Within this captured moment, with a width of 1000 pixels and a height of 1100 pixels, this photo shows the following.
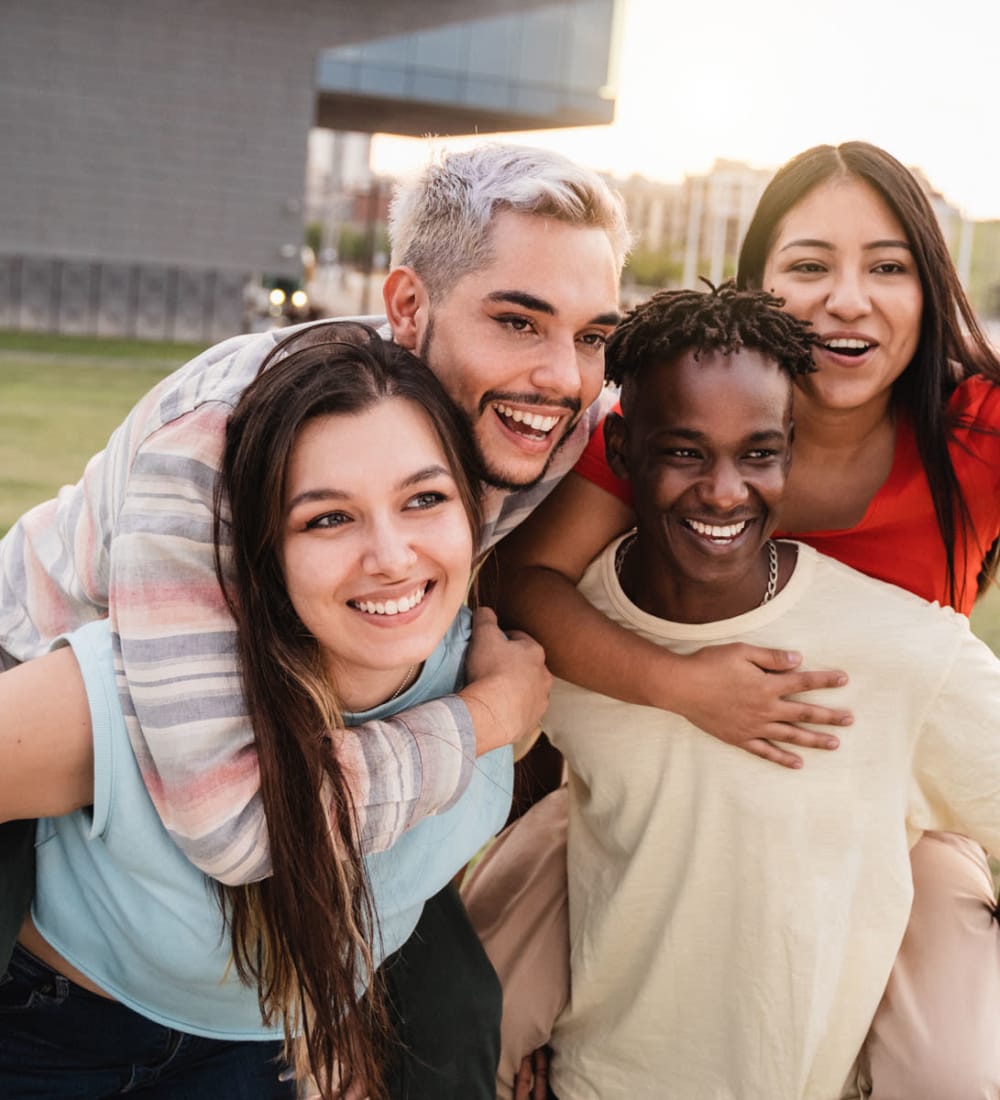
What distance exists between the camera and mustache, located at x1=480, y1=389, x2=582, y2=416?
8.46 feet

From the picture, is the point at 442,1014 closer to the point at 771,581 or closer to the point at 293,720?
the point at 293,720

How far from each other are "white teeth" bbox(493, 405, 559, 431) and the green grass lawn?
6038 millimetres

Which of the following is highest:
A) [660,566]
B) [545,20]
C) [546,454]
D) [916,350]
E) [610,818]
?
[545,20]

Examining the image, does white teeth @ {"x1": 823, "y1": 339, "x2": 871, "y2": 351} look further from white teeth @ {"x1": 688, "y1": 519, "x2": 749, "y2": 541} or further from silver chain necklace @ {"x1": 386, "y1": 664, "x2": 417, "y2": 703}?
silver chain necklace @ {"x1": 386, "y1": 664, "x2": 417, "y2": 703}

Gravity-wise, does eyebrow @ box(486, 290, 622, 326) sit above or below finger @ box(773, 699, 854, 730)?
above

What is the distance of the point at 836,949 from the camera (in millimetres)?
2408

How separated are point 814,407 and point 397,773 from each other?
1.35 m

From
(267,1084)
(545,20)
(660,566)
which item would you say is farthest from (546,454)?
(545,20)

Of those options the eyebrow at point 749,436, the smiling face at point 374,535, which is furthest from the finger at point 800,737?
the smiling face at point 374,535

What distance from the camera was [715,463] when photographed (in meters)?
2.39

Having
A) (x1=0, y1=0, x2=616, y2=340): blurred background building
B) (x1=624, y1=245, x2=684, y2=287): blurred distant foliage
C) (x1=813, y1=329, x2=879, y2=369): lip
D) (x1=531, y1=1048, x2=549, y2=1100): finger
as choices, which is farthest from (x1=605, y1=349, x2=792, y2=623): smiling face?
(x1=624, y1=245, x2=684, y2=287): blurred distant foliage

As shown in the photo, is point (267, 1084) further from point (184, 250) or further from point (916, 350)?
point (184, 250)

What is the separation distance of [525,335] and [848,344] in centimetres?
81

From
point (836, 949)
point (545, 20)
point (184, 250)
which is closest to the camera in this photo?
point (836, 949)
